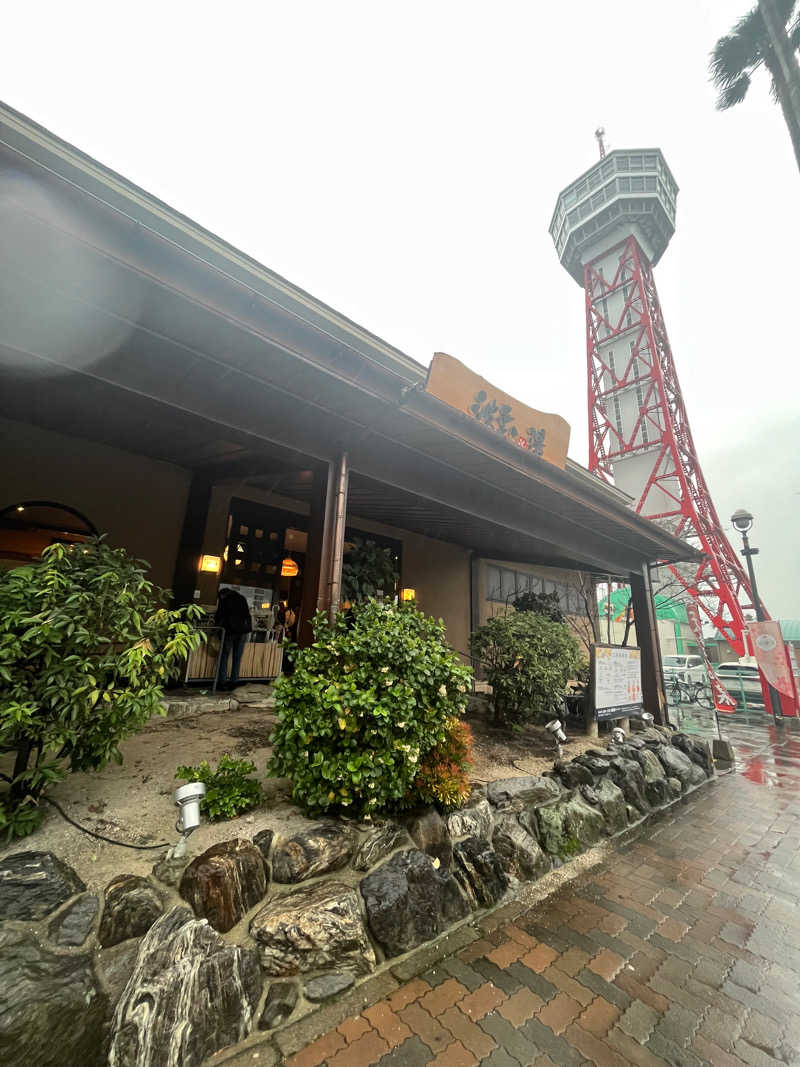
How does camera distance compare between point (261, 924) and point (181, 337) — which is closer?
point (261, 924)

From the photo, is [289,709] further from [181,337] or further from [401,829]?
[181,337]

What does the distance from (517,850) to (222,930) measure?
7.51 feet

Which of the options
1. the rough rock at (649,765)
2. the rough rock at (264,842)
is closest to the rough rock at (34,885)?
the rough rock at (264,842)

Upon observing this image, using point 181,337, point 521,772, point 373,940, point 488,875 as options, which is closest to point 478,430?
point 181,337

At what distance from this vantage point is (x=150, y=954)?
1803 millimetres

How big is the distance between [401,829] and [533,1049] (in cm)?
119

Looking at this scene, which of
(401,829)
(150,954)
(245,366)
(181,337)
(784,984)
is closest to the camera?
(150,954)

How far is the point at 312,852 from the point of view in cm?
247

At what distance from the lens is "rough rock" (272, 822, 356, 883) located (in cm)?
239

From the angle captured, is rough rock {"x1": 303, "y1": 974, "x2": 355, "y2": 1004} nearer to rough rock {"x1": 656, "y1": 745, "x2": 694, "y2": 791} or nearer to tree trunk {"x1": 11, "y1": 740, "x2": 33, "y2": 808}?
tree trunk {"x1": 11, "y1": 740, "x2": 33, "y2": 808}

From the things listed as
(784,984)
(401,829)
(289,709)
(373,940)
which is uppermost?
(289,709)

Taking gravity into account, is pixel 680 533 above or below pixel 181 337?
above

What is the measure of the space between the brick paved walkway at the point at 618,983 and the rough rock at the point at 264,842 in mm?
822

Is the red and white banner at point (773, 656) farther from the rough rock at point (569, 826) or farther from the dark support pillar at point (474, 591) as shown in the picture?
the rough rock at point (569, 826)
